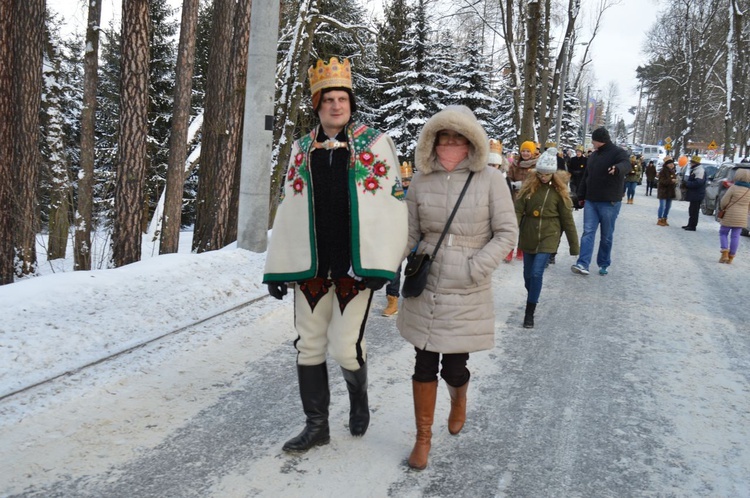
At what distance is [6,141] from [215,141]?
3.45 metres

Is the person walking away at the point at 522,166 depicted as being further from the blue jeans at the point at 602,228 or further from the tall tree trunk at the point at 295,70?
the tall tree trunk at the point at 295,70

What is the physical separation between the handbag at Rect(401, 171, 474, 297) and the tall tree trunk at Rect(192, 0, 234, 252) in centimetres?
713

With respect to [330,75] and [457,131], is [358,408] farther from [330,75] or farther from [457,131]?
[330,75]

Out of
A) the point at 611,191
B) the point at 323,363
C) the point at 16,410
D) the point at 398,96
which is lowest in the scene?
the point at 16,410

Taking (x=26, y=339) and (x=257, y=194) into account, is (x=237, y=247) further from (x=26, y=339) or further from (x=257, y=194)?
(x=26, y=339)

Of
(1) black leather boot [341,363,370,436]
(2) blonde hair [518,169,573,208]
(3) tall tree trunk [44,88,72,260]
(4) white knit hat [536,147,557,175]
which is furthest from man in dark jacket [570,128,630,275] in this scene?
(3) tall tree trunk [44,88,72,260]

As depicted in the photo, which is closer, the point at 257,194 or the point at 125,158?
the point at 257,194

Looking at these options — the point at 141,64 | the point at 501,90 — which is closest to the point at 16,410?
the point at 141,64

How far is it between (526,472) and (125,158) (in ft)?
25.3

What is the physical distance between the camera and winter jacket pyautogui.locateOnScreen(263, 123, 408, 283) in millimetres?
3061

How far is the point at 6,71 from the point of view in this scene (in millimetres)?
7699

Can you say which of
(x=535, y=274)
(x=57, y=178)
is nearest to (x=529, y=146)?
(x=535, y=274)

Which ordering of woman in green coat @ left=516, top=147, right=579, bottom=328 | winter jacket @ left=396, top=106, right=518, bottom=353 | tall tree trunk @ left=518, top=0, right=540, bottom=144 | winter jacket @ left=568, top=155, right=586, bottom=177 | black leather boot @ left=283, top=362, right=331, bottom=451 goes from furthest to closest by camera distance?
winter jacket @ left=568, top=155, right=586, bottom=177 → tall tree trunk @ left=518, top=0, right=540, bottom=144 → woman in green coat @ left=516, top=147, right=579, bottom=328 → black leather boot @ left=283, top=362, right=331, bottom=451 → winter jacket @ left=396, top=106, right=518, bottom=353

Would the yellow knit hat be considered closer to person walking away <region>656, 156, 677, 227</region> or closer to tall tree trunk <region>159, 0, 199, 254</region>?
tall tree trunk <region>159, 0, 199, 254</region>
